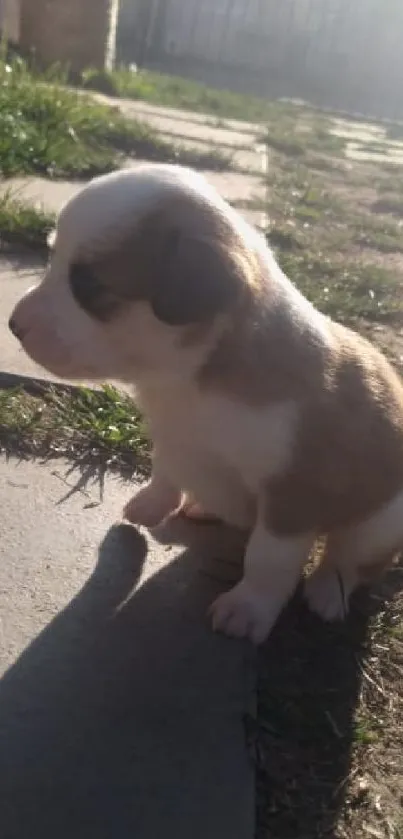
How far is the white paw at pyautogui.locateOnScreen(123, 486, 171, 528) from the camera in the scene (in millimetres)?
2242

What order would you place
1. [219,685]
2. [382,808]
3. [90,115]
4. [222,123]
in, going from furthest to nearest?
[222,123]
[90,115]
[219,685]
[382,808]

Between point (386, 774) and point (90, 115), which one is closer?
point (386, 774)

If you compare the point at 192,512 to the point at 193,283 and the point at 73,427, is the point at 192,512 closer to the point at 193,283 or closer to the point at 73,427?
the point at 73,427

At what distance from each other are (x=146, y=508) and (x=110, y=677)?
549mm

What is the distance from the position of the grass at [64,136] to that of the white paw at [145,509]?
2.64 m

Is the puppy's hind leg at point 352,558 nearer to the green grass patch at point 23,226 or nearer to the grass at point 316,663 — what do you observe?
the grass at point 316,663

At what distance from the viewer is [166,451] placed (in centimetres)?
202

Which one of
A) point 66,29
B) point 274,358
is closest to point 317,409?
point 274,358

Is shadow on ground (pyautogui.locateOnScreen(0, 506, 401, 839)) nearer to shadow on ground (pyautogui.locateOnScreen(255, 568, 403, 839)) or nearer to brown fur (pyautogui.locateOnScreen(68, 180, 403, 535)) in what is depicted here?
shadow on ground (pyautogui.locateOnScreen(255, 568, 403, 839))

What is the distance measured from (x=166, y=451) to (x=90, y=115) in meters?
4.12

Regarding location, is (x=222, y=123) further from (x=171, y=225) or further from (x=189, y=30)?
(x=189, y=30)

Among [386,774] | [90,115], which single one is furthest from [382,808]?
[90,115]

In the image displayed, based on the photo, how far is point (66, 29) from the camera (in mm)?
7941

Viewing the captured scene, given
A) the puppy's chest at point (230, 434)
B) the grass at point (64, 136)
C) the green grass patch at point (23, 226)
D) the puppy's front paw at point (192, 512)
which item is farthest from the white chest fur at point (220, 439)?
the grass at point (64, 136)
